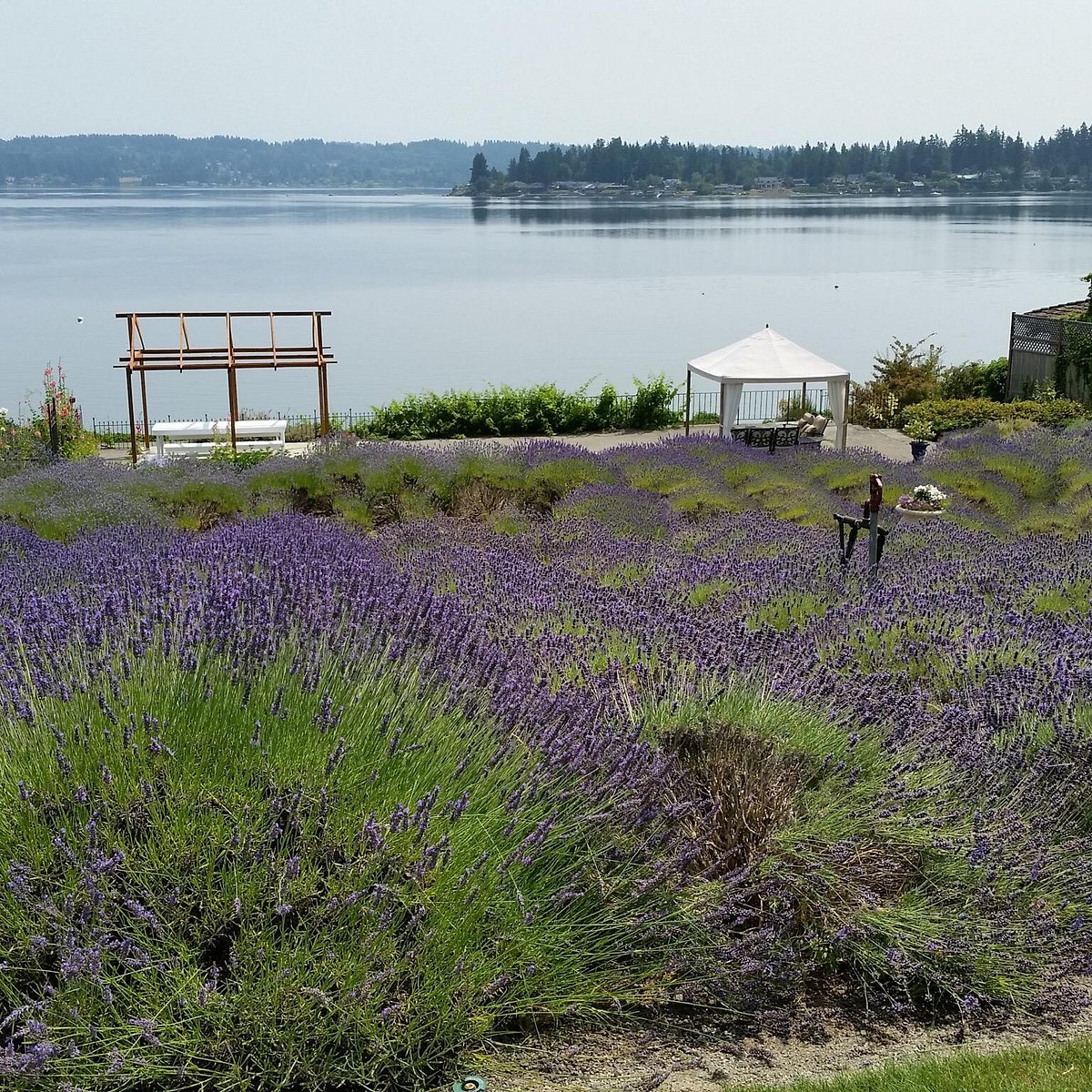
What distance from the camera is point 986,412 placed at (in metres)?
22.9

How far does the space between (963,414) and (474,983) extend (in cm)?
2132

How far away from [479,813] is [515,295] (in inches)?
2611

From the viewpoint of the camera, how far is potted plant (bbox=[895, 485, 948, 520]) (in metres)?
12.5

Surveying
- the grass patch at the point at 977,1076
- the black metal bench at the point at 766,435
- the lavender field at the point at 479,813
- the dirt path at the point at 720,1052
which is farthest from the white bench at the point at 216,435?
the grass patch at the point at 977,1076

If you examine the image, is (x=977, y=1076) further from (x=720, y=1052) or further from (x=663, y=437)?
(x=663, y=437)

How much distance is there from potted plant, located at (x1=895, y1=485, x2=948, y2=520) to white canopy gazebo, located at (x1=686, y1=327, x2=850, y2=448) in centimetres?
681

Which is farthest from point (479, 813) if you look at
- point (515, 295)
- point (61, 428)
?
point (515, 295)

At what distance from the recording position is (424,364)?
43906 millimetres

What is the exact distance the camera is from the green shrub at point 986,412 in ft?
72.9

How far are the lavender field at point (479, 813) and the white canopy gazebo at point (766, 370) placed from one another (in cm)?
1330

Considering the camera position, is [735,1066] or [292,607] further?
[292,607]

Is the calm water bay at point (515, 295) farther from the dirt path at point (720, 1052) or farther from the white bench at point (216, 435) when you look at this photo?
the dirt path at point (720, 1052)

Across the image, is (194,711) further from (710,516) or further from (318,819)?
(710,516)

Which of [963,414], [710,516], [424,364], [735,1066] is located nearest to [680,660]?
[735,1066]
